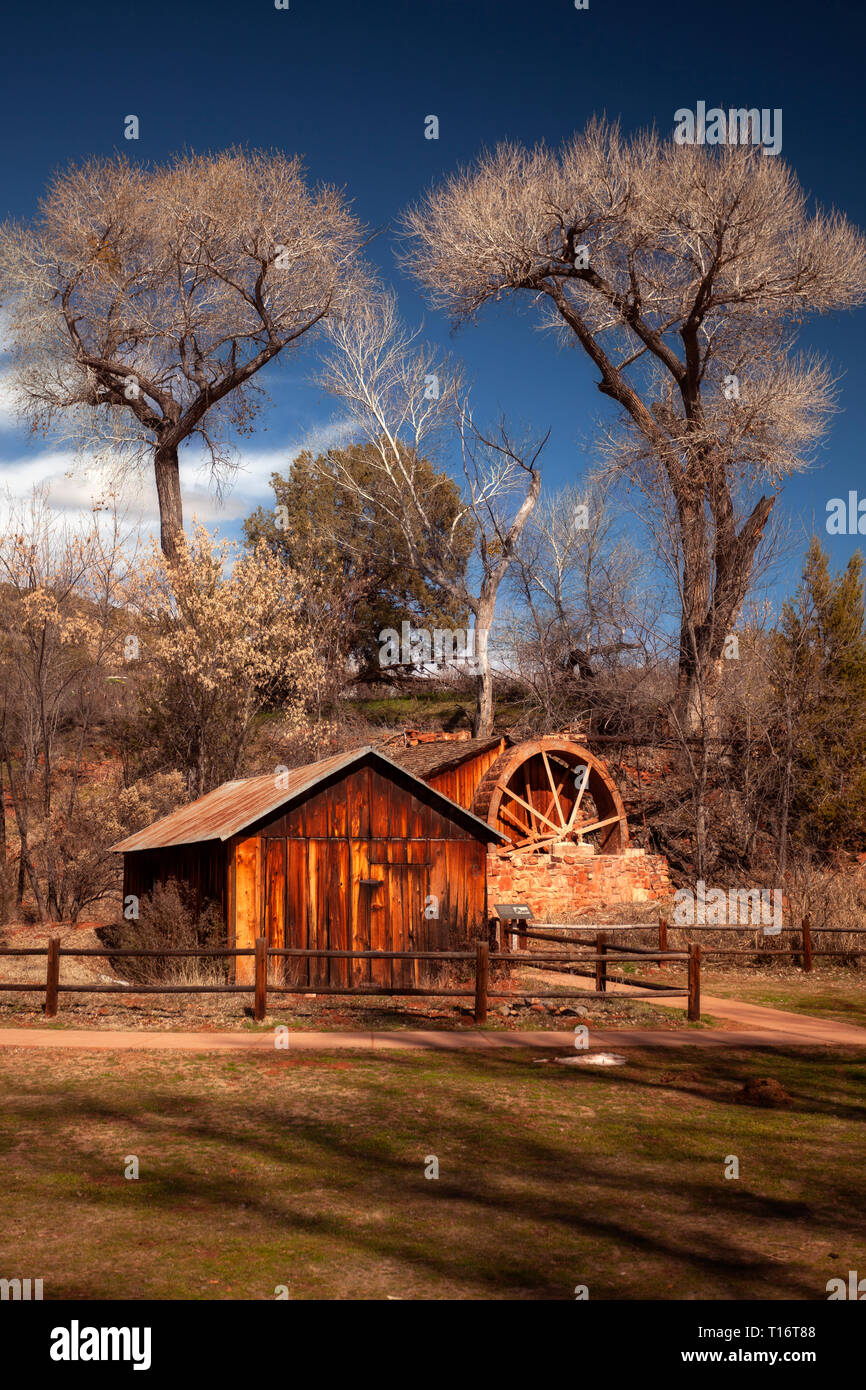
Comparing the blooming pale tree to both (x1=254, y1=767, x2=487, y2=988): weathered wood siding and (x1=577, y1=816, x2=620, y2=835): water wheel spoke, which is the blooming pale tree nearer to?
(x1=577, y1=816, x2=620, y2=835): water wheel spoke

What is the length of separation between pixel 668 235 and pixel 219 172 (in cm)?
1263

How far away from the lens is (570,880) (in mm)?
27016

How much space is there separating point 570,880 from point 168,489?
1666 centimetres

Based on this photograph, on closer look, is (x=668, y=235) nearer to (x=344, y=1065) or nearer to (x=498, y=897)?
(x=498, y=897)

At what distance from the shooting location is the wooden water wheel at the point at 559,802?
1121 inches

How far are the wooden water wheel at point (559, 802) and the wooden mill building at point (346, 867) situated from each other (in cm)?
847

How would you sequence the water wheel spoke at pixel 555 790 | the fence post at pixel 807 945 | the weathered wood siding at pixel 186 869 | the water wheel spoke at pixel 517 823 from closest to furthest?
the weathered wood siding at pixel 186 869
the fence post at pixel 807 945
the water wheel spoke at pixel 555 790
the water wheel spoke at pixel 517 823

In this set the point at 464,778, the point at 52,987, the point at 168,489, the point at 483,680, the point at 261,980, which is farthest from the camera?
the point at 483,680

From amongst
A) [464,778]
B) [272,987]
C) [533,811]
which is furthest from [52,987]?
[533,811]

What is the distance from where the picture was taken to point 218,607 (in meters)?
29.0

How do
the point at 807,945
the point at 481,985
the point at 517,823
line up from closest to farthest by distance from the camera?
the point at 481,985 < the point at 807,945 < the point at 517,823

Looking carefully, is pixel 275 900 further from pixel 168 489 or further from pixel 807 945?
pixel 168 489

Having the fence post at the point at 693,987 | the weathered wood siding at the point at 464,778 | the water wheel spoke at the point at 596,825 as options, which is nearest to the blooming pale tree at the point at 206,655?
the weathered wood siding at the point at 464,778

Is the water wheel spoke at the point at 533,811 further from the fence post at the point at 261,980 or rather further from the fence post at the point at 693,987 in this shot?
the fence post at the point at 261,980
